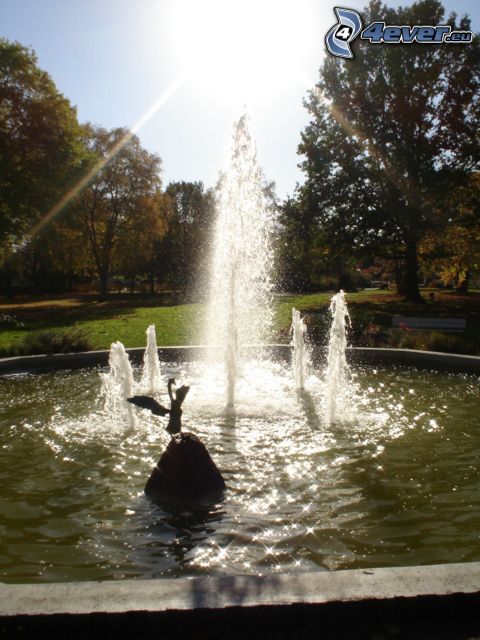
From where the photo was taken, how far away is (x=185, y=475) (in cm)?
490

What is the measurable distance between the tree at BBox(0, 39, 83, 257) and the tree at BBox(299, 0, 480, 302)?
13246 millimetres

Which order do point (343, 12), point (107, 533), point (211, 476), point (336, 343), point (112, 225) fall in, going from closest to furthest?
point (107, 533) → point (211, 476) → point (336, 343) → point (343, 12) → point (112, 225)

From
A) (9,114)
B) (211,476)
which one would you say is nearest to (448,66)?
(9,114)

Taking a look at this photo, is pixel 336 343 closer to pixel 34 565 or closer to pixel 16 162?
pixel 34 565

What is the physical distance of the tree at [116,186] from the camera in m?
38.0

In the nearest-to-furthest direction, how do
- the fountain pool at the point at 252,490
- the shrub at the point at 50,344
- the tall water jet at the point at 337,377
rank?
the fountain pool at the point at 252,490, the tall water jet at the point at 337,377, the shrub at the point at 50,344

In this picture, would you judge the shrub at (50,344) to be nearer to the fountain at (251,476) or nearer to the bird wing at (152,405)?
the fountain at (251,476)

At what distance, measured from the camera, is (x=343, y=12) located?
15102mm

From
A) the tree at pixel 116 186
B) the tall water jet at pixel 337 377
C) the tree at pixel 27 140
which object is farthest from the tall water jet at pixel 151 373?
the tree at pixel 116 186

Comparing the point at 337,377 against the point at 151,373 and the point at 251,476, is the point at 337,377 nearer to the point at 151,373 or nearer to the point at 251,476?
the point at 151,373

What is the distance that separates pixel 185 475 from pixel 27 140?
27242mm

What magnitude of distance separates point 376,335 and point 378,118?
1699cm

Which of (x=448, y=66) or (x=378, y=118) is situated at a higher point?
(x=448, y=66)

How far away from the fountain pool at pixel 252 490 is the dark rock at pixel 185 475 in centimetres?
15
